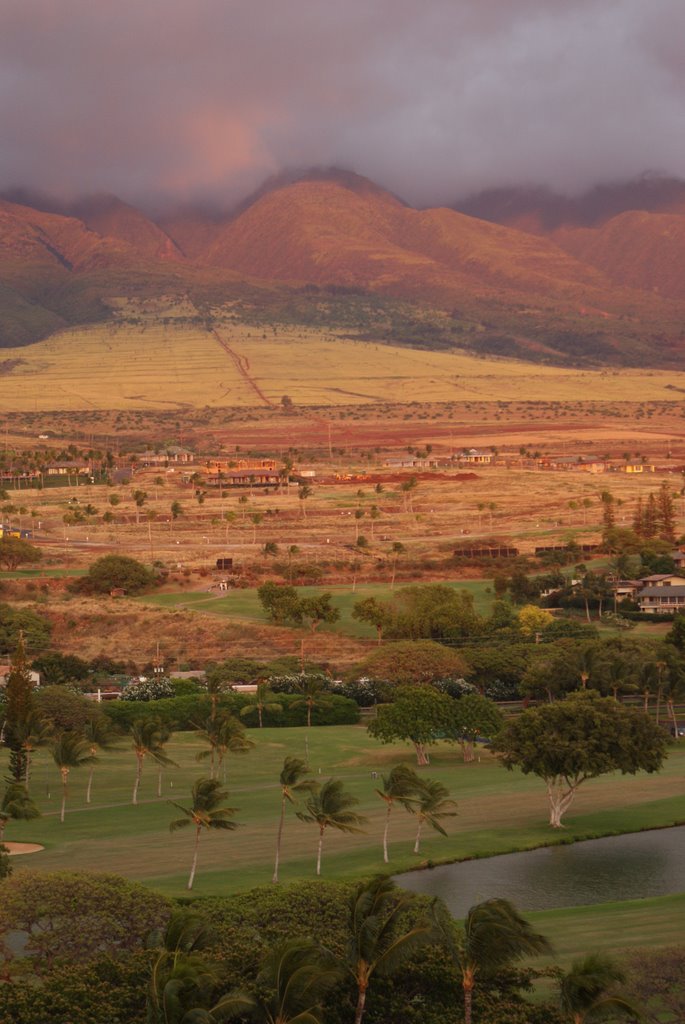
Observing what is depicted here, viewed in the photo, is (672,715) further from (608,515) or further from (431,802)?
(608,515)

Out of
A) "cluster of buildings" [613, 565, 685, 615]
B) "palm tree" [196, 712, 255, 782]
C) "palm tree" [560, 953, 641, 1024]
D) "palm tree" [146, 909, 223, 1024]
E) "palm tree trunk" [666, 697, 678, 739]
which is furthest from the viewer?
"cluster of buildings" [613, 565, 685, 615]

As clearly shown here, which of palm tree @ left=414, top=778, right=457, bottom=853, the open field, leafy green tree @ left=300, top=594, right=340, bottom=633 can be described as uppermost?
leafy green tree @ left=300, top=594, right=340, bottom=633

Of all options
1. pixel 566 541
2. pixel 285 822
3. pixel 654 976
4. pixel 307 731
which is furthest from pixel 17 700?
pixel 566 541

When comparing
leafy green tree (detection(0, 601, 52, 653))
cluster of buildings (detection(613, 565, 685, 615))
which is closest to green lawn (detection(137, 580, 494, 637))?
cluster of buildings (detection(613, 565, 685, 615))

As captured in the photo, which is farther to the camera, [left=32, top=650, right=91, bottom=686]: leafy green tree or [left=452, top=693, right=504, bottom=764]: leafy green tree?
[left=32, top=650, right=91, bottom=686]: leafy green tree

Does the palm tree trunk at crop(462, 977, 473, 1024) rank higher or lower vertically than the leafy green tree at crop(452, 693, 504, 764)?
higher

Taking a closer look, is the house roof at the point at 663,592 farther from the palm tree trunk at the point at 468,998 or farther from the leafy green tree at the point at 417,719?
the palm tree trunk at the point at 468,998

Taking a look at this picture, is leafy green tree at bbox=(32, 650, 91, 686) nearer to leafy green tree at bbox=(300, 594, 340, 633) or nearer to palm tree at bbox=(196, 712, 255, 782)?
leafy green tree at bbox=(300, 594, 340, 633)
